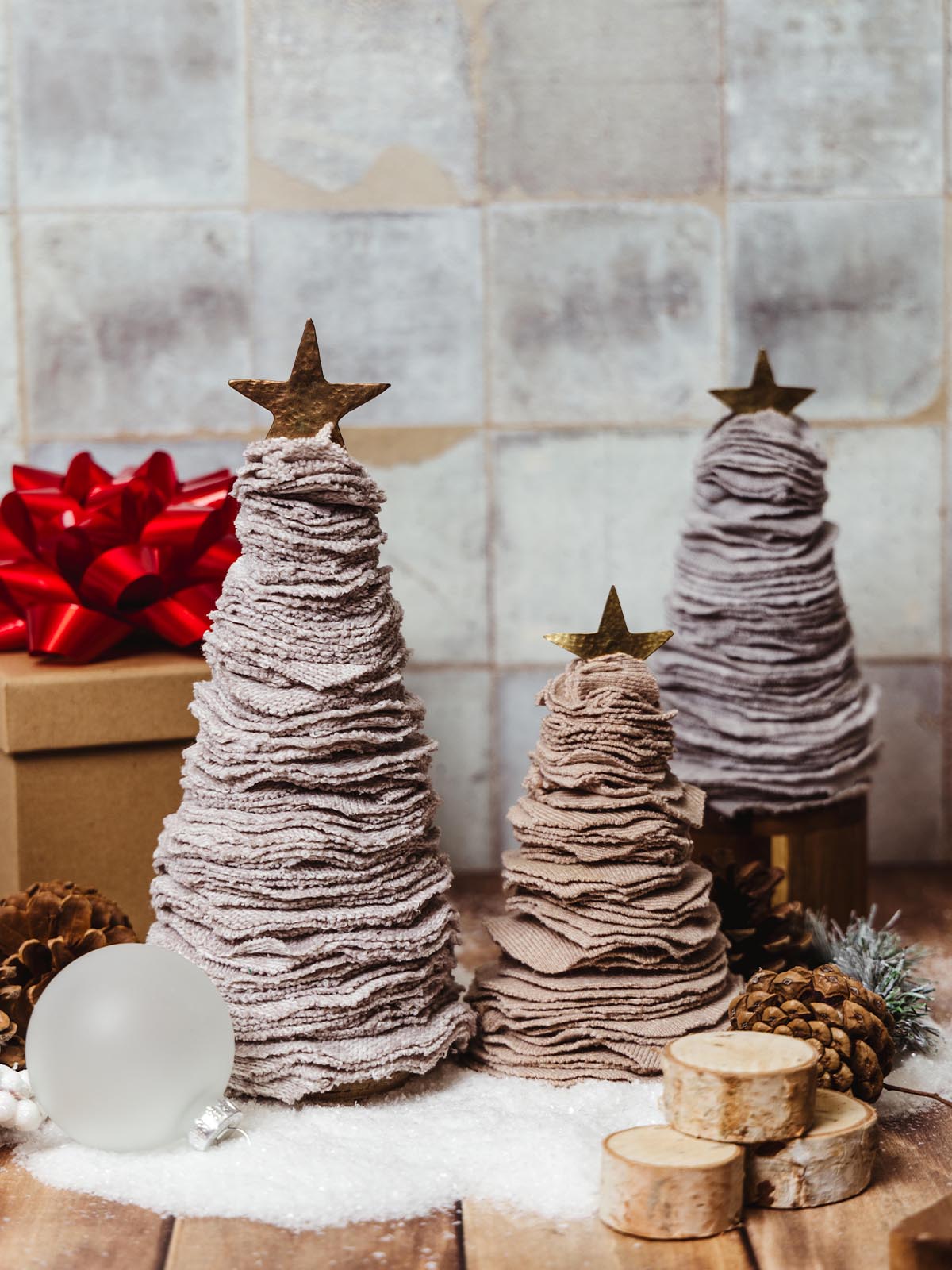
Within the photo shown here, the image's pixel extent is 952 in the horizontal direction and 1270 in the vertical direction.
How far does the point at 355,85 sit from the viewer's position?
170cm

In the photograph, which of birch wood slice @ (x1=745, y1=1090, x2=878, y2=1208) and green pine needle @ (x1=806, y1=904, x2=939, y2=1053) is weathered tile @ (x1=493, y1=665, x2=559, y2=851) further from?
birch wood slice @ (x1=745, y1=1090, x2=878, y2=1208)

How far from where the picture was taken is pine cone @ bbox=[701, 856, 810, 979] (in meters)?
1.25

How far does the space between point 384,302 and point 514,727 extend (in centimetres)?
55

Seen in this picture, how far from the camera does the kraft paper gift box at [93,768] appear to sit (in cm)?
131

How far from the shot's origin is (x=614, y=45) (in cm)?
169

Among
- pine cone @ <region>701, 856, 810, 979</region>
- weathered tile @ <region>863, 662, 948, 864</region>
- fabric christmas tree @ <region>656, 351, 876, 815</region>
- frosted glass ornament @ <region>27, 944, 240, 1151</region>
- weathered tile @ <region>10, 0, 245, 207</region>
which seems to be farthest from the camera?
weathered tile @ <region>863, 662, 948, 864</region>

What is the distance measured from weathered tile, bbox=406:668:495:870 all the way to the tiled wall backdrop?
92 millimetres

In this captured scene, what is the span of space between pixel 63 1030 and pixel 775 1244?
1.59 ft

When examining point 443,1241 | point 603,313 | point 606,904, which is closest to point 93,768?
point 606,904

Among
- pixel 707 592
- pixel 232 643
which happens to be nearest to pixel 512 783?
pixel 707 592

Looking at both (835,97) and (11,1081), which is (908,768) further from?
(11,1081)

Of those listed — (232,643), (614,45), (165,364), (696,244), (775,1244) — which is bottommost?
(775,1244)

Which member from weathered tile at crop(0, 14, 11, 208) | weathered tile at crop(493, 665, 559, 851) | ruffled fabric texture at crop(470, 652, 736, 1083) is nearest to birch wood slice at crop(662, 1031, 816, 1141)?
ruffled fabric texture at crop(470, 652, 736, 1083)

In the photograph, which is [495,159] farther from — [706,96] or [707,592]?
[707,592]
